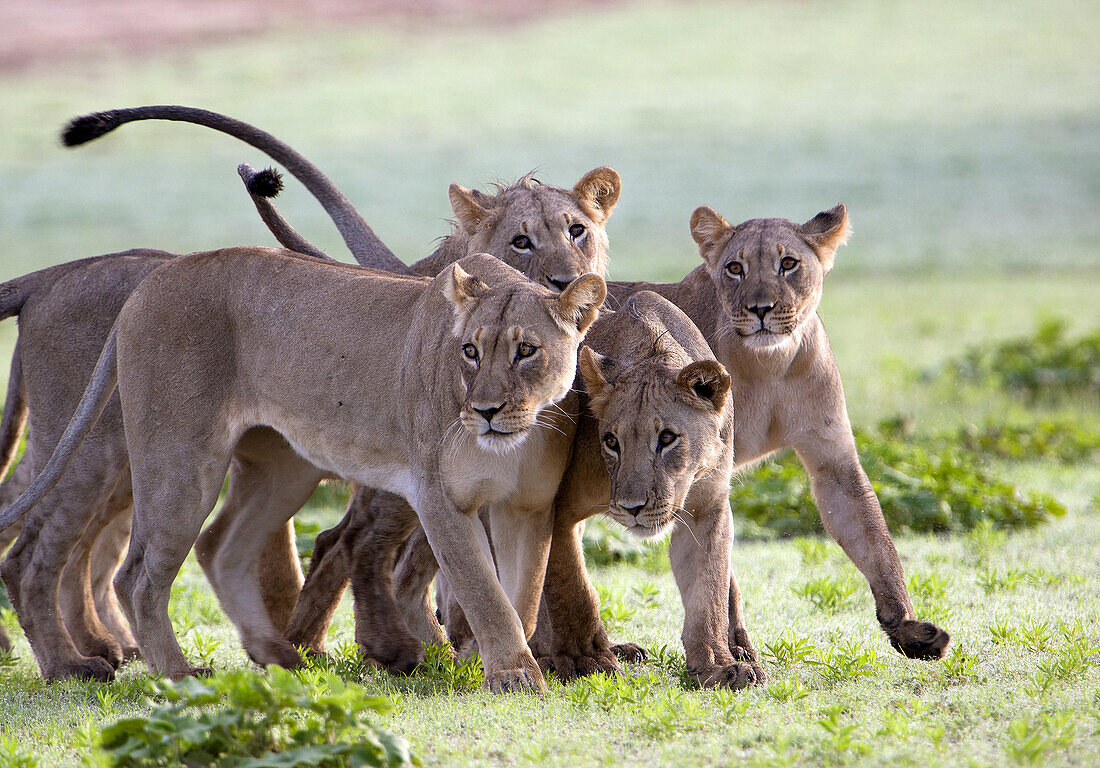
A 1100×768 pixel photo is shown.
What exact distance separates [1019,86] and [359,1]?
20.8 m

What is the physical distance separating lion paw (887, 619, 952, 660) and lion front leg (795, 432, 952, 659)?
0.25 feet

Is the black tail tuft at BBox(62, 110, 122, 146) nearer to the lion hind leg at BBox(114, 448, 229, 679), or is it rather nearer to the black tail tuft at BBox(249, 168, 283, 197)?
the black tail tuft at BBox(249, 168, 283, 197)

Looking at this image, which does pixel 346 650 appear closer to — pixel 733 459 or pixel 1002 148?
pixel 733 459

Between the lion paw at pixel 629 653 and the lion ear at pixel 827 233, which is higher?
the lion ear at pixel 827 233

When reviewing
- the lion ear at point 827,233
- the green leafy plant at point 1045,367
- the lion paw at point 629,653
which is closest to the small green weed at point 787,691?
the lion paw at point 629,653

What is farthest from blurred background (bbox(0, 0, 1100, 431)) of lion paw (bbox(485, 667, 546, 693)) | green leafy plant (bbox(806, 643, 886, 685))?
lion paw (bbox(485, 667, 546, 693))

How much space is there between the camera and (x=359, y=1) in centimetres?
4481

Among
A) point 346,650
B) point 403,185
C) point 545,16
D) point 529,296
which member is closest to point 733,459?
point 529,296

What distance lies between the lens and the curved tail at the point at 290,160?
21.5 feet

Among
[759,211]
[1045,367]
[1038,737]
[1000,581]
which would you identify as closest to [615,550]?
[1000,581]

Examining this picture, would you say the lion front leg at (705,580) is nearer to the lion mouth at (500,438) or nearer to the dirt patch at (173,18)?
the lion mouth at (500,438)

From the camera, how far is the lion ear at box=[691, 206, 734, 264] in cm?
580

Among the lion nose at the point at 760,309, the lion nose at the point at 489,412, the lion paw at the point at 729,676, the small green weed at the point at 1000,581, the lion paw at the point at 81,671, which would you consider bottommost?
the lion paw at the point at 81,671

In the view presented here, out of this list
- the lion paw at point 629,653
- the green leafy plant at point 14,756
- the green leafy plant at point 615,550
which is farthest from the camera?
the green leafy plant at point 615,550
